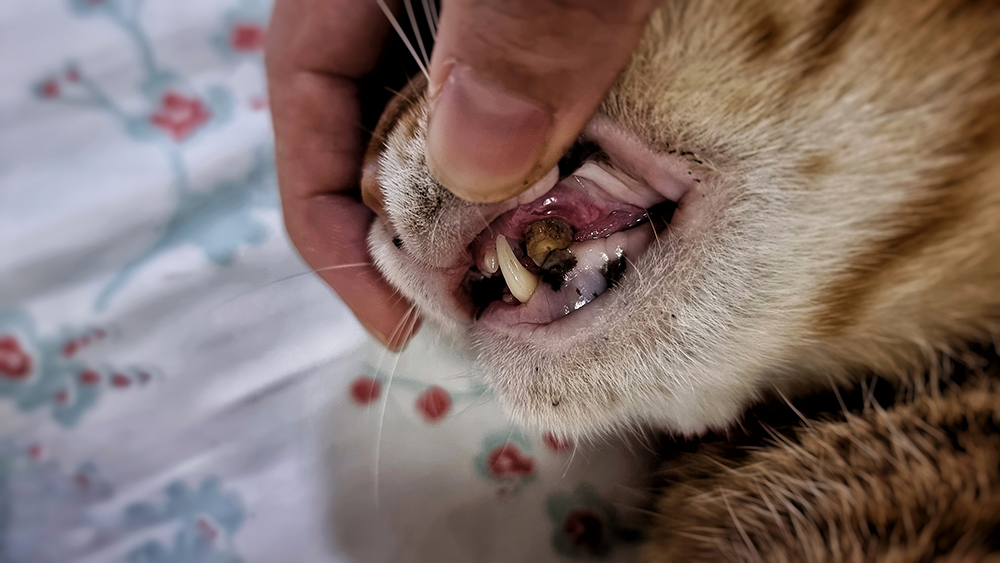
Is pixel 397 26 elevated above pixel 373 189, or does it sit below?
above

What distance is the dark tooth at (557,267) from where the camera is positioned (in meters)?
0.55

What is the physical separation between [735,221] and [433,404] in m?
0.50

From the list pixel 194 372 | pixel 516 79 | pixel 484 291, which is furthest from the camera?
pixel 194 372

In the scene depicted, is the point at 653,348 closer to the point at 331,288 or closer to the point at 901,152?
the point at 901,152

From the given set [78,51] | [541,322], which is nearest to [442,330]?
[541,322]

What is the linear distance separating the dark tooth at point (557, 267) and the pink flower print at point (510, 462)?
33 centimetres

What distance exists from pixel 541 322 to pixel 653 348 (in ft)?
0.37

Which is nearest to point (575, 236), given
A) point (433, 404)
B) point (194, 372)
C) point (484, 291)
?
point (484, 291)

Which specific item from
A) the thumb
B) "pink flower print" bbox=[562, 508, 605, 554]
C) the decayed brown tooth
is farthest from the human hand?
"pink flower print" bbox=[562, 508, 605, 554]

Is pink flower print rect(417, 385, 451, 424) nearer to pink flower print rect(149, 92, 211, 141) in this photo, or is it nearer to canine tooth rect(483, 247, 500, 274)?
canine tooth rect(483, 247, 500, 274)

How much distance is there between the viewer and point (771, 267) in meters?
0.45

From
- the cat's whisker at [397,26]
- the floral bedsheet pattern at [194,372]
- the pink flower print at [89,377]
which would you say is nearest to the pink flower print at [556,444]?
the floral bedsheet pattern at [194,372]

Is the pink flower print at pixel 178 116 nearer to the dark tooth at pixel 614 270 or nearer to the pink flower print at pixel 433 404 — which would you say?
the pink flower print at pixel 433 404

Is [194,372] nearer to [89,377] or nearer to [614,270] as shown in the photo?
[89,377]
